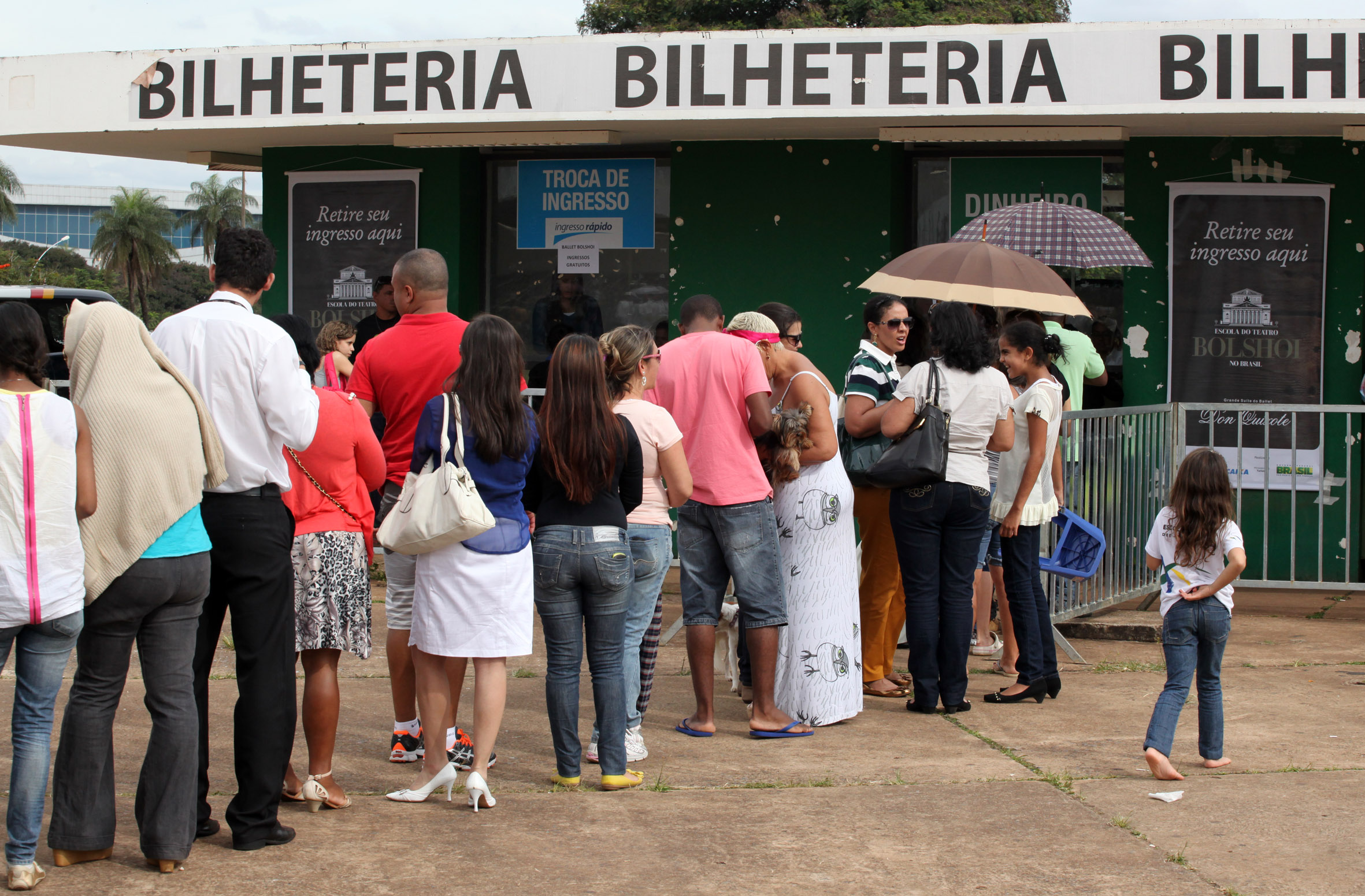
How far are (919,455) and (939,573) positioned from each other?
60 centimetres

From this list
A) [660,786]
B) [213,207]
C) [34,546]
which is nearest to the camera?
Result: [34,546]

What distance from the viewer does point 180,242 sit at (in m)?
145

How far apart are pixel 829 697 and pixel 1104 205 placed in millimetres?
5502

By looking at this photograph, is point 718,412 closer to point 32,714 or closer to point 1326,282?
point 32,714

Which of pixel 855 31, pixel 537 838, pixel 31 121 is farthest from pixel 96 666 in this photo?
pixel 31 121

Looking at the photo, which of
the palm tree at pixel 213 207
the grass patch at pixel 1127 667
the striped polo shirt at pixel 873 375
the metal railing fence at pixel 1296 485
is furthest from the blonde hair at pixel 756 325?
the palm tree at pixel 213 207

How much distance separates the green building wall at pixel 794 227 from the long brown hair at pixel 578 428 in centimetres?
559

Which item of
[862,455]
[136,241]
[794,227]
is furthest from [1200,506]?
[136,241]

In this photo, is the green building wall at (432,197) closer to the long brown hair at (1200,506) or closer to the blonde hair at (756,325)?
the blonde hair at (756,325)

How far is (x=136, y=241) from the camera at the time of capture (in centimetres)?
8100

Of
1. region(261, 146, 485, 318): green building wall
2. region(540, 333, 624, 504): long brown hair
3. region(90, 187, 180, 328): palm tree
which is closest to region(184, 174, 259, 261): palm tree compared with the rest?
region(90, 187, 180, 328): palm tree

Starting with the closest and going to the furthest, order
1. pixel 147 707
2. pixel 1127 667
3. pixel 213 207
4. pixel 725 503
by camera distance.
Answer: pixel 147 707 → pixel 725 503 → pixel 1127 667 → pixel 213 207

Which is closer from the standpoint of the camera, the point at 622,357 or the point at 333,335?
the point at 622,357

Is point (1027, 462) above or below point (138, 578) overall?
above
